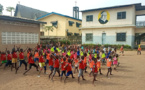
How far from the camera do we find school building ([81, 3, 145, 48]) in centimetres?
1894

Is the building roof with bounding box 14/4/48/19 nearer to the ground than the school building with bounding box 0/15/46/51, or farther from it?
farther from it

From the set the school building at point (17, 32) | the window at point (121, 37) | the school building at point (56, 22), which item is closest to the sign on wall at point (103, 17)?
the window at point (121, 37)

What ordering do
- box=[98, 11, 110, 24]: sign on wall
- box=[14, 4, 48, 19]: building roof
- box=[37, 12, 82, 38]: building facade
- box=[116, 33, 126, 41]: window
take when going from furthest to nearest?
box=[14, 4, 48, 19]: building roof < box=[37, 12, 82, 38]: building facade < box=[98, 11, 110, 24]: sign on wall < box=[116, 33, 126, 41]: window

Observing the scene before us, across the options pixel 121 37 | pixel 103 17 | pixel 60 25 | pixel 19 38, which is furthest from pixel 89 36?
pixel 19 38

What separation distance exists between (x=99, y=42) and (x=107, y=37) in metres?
A: 1.67

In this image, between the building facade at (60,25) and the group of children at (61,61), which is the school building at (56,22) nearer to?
the building facade at (60,25)

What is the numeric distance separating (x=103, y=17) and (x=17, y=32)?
1500cm

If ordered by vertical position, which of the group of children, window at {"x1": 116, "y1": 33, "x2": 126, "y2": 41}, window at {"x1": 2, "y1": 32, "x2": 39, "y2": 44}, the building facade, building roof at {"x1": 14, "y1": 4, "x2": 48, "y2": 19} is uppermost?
building roof at {"x1": 14, "y1": 4, "x2": 48, "y2": 19}

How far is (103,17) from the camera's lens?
2100 centimetres

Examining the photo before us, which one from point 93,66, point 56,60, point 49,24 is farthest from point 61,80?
point 49,24

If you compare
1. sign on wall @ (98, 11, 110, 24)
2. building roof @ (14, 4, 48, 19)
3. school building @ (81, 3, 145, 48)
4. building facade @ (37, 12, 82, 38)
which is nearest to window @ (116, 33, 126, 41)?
school building @ (81, 3, 145, 48)

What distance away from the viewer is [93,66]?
565 centimetres

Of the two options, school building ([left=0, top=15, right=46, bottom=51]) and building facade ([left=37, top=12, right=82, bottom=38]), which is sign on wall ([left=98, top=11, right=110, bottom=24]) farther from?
school building ([left=0, top=15, right=46, bottom=51])

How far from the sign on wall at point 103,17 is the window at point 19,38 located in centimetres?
1262
